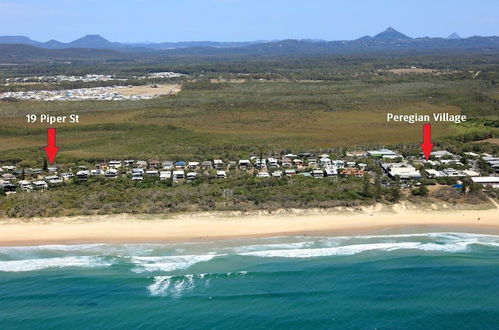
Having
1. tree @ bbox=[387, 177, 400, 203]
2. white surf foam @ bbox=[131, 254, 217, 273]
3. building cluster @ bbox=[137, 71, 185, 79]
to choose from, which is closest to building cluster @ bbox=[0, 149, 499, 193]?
tree @ bbox=[387, 177, 400, 203]

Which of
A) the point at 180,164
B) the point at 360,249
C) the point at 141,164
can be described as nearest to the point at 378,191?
the point at 360,249

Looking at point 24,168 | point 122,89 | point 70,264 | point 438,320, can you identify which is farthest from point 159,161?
point 122,89

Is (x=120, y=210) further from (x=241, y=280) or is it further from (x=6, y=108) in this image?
(x=6, y=108)

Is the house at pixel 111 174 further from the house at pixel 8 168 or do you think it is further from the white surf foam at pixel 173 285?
the white surf foam at pixel 173 285

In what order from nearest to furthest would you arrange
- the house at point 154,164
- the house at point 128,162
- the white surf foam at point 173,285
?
the white surf foam at point 173,285
the house at point 154,164
the house at point 128,162

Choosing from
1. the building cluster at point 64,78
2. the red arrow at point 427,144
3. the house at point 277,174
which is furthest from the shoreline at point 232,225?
the building cluster at point 64,78

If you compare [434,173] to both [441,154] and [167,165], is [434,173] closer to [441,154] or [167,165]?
[441,154]
